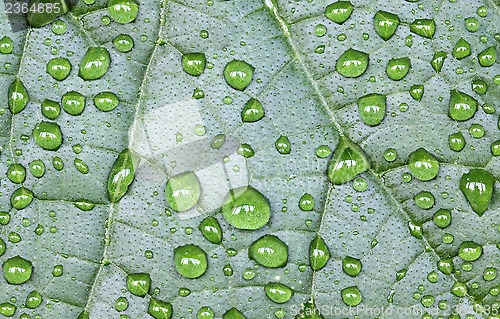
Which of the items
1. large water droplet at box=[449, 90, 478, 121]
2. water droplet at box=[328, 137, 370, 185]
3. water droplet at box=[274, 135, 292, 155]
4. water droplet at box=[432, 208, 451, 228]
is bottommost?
water droplet at box=[432, 208, 451, 228]

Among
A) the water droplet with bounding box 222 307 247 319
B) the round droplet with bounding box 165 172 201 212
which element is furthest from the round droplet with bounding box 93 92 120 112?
A: the water droplet with bounding box 222 307 247 319

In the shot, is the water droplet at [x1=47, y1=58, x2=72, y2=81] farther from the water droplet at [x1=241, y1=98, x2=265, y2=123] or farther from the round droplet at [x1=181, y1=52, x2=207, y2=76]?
the water droplet at [x1=241, y1=98, x2=265, y2=123]

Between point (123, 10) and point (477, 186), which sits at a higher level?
point (123, 10)

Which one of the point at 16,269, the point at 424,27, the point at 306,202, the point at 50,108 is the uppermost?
the point at 424,27

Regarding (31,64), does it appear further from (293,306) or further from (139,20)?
(293,306)

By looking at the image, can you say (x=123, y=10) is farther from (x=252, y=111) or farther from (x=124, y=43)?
(x=252, y=111)

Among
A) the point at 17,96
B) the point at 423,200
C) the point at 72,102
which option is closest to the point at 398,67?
the point at 423,200

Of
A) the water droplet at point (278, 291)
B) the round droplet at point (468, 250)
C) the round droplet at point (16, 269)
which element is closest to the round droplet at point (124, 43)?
the round droplet at point (16, 269)

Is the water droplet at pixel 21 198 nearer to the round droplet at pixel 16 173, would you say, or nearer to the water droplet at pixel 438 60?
the round droplet at pixel 16 173
